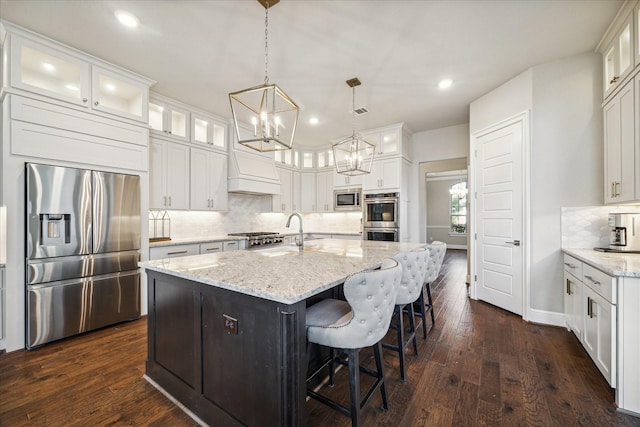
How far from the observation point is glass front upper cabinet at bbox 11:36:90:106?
2.41 m

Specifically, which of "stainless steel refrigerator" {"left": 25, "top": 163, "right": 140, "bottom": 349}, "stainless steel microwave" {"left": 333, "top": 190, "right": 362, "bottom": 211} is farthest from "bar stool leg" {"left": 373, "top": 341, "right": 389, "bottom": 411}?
"stainless steel microwave" {"left": 333, "top": 190, "right": 362, "bottom": 211}

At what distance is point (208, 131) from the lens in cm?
438

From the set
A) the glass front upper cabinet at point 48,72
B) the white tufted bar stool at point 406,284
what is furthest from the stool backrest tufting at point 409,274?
the glass front upper cabinet at point 48,72

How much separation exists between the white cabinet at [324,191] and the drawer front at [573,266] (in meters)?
4.07

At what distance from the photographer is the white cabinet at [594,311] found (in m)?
1.76

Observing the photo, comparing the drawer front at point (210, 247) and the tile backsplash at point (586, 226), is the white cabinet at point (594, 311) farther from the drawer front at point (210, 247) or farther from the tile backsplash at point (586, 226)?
the drawer front at point (210, 247)

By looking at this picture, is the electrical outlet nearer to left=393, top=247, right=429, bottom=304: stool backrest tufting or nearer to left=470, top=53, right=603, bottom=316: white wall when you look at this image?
left=393, top=247, right=429, bottom=304: stool backrest tufting

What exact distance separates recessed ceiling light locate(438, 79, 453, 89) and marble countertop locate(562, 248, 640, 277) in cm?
236

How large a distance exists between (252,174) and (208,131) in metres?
1.01

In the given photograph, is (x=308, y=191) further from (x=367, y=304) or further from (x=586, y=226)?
(x=367, y=304)

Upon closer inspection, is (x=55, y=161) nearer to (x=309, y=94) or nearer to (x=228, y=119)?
(x=228, y=119)

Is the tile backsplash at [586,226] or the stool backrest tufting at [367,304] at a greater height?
the tile backsplash at [586,226]

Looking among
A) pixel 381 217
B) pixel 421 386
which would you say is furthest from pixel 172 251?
pixel 381 217

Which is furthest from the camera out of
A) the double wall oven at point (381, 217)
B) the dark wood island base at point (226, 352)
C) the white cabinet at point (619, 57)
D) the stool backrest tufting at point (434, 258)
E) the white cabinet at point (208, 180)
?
the double wall oven at point (381, 217)
